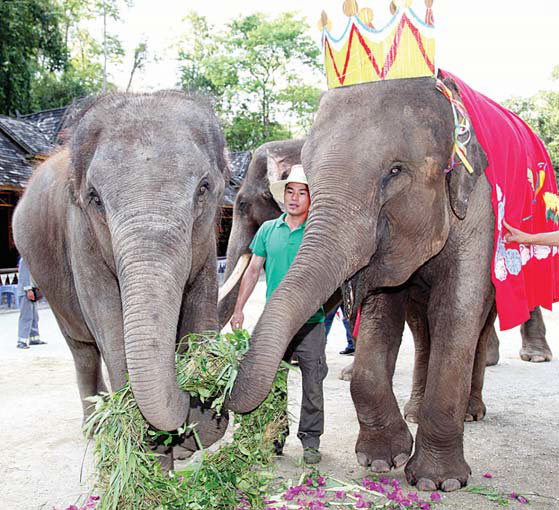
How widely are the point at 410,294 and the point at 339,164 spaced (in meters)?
1.57

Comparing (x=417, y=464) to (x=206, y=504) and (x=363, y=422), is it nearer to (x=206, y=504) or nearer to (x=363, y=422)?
(x=363, y=422)

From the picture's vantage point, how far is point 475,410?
5332mm

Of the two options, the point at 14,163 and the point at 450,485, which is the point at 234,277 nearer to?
the point at 450,485

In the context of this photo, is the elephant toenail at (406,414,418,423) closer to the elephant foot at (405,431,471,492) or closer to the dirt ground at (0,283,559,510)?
the dirt ground at (0,283,559,510)

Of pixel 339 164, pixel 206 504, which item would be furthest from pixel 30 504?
pixel 339 164

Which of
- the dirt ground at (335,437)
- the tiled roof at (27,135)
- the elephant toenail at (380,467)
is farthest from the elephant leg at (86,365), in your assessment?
the tiled roof at (27,135)

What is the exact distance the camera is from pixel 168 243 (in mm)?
2830

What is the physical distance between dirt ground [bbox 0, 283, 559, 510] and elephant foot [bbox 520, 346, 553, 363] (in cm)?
12

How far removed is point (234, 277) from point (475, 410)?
2.69m

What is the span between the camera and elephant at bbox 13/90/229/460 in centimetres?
267

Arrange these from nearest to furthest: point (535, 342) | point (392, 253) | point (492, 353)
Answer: point (392, 253) → point (492, 353) → point (535, 342)

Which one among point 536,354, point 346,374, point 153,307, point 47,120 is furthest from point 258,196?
Answer: point 47,120

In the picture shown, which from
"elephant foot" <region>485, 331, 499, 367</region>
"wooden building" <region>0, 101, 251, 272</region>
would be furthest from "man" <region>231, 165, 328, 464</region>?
"wooden building" <region>0, 101, 251, 272</region>

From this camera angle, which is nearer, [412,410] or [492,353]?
[412,410]
